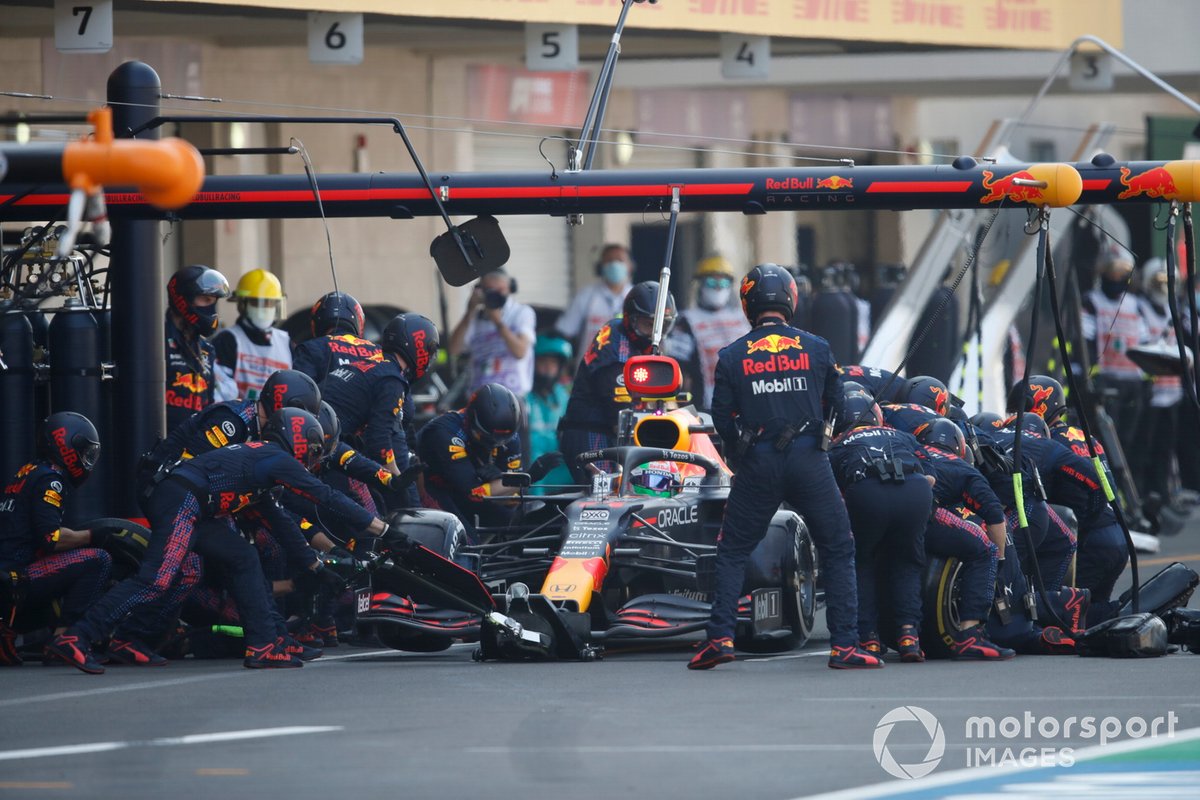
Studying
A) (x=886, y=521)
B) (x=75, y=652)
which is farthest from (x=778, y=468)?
(x=75, y=652)

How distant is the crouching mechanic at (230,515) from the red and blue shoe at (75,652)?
2 cm

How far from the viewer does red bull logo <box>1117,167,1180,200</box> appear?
1198 cm

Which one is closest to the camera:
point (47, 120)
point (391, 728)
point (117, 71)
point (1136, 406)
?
point (391, 728)

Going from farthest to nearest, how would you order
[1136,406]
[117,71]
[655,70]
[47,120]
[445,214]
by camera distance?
[655,70] < [1136,406] < [47,120] < [117,71] < [445,214]

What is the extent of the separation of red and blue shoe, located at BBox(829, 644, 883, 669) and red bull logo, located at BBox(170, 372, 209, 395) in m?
4.99

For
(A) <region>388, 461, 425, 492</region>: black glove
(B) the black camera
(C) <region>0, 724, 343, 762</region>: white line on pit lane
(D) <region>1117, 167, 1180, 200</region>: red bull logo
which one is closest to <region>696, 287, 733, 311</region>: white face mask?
(B) the black camera

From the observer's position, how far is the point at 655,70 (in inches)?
939

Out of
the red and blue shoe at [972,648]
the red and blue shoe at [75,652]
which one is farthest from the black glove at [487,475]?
the red and blue shoe at [972,648]

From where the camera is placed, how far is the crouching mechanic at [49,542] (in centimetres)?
1126

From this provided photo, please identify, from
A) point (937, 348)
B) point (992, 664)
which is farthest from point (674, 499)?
point (937, 348)

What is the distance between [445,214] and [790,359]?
272 centimetres

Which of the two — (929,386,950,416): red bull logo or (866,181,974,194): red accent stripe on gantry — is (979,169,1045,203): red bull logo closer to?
(866,181,974,194): red accent stripe on gantry

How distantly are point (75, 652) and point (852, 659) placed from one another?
12.1ft

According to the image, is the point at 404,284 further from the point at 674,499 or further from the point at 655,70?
the point at 674,499
